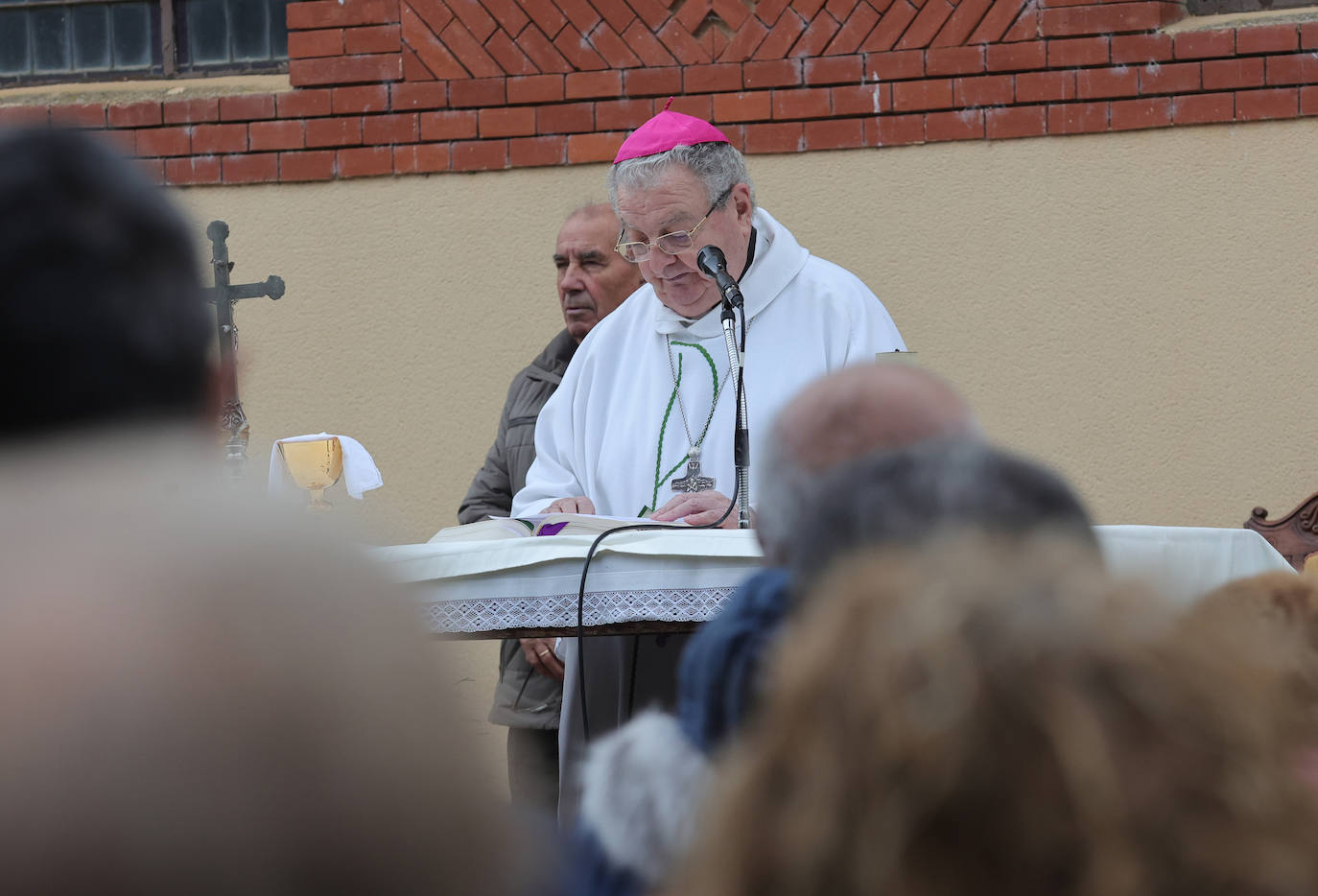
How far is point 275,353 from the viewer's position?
6188 millimetres

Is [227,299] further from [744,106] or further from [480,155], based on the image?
[744,106]

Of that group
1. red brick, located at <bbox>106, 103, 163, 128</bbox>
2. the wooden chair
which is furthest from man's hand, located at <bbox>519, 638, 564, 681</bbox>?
red brick, located at <bbox>106, 103, 163, 128</bbox>

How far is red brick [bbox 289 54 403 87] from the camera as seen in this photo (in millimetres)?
5832

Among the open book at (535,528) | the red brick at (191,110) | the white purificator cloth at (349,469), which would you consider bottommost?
the open book at (535,528)

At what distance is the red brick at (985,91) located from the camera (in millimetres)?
5356

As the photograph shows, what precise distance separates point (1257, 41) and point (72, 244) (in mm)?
5034

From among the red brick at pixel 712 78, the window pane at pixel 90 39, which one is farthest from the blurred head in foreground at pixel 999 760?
the window pane at pixel 90 39

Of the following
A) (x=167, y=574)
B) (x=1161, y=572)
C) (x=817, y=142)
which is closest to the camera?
(x=167, y=574)

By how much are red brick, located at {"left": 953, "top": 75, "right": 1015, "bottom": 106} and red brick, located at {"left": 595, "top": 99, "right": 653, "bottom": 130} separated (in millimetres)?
1106

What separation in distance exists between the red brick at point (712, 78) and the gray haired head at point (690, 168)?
3.96ft

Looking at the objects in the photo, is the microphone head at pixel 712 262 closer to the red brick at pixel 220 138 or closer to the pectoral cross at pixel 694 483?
the pectoral cross at pixel 694 483

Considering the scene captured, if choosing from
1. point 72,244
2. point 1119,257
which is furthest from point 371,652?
point 1119,257

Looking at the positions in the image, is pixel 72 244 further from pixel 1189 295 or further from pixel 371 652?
pixel 1189 295

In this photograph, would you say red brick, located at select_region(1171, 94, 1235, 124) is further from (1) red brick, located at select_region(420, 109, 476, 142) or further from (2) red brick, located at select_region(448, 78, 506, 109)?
(1) red brick, located at select_region(420, 109, 476, 142)
